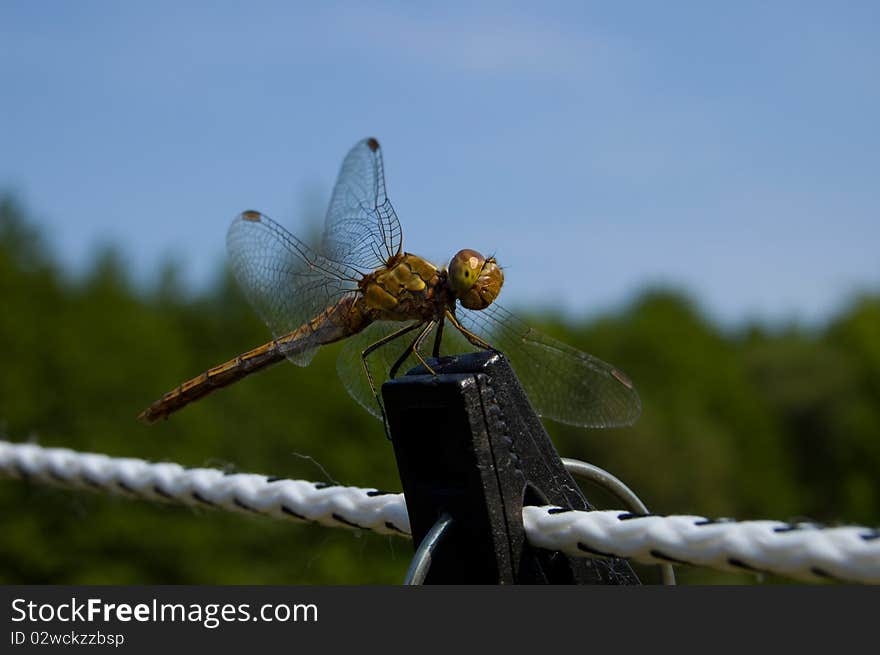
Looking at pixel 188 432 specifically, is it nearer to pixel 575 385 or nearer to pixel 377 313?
pixel 377 313

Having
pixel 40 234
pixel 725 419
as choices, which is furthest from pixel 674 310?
pixel 40 234

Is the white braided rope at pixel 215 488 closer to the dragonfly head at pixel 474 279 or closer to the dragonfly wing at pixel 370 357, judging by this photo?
the dragonfly wing at pixel 370 357

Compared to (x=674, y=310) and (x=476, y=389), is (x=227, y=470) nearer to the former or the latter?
(x=476, y=389)

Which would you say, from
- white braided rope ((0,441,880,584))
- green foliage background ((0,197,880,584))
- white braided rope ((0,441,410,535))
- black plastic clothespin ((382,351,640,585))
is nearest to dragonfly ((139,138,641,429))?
white braided rope ((0,441,410,535))

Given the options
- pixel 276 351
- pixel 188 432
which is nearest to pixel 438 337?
pixel 276 351

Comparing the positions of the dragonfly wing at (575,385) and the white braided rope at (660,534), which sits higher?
the dragonfly wing at (575,385)

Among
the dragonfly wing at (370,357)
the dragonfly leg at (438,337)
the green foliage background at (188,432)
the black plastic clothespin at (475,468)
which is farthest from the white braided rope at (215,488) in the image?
the green foliage background at (188,432)
